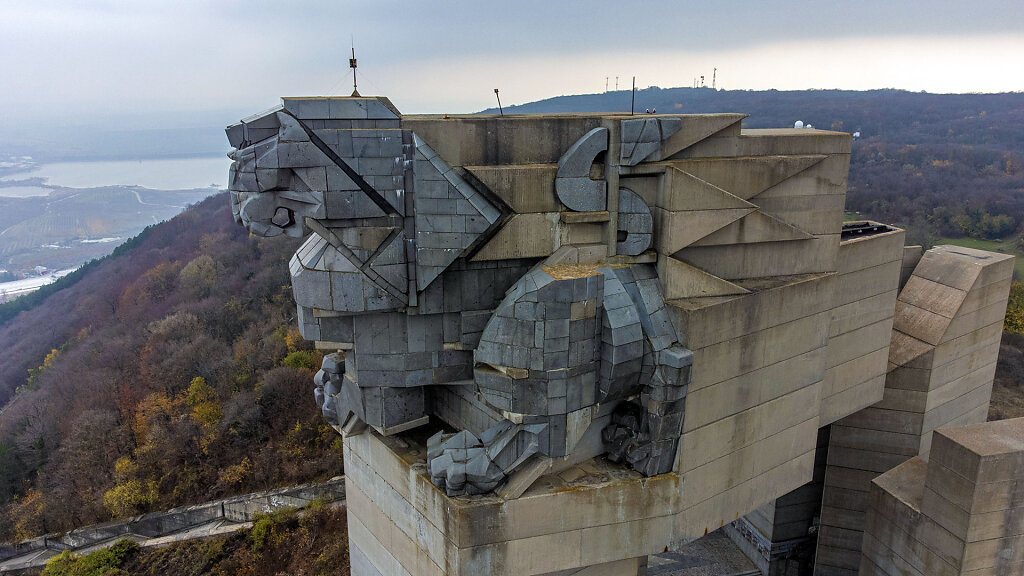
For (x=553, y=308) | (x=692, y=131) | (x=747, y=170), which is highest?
(x=692, y=131)

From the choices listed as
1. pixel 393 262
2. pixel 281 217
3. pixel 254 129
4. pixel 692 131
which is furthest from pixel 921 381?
pixel 254 129

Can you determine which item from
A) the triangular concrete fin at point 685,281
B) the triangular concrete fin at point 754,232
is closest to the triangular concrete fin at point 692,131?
the triangular concrete fin at point 754,232

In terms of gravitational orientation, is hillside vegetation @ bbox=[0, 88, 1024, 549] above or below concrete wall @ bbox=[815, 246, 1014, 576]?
below

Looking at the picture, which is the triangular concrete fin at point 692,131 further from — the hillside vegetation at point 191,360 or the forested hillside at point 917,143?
the hillside vegetation at point 191,360

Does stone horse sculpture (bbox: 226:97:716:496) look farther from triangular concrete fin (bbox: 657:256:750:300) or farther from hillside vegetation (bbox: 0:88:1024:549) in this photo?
hillside vegetation (bbox: 0:88:1024:549)

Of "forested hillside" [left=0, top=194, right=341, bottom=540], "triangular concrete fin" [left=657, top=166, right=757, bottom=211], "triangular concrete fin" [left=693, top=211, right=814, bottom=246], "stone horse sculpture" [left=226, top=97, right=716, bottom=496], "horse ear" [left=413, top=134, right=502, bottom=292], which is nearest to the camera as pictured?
"stone horse sculpture" [left=226, top=97, right=716, bottom=496]

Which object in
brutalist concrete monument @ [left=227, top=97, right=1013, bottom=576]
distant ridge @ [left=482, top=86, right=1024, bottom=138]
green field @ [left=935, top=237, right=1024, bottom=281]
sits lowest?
green field @ [left=935, top=237, right=1024, bottom=281]

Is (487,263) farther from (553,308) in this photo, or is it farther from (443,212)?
(553,308)

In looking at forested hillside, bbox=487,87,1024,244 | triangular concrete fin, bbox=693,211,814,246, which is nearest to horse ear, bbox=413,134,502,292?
triangular concrete fin, bbox=693,211,814,246
